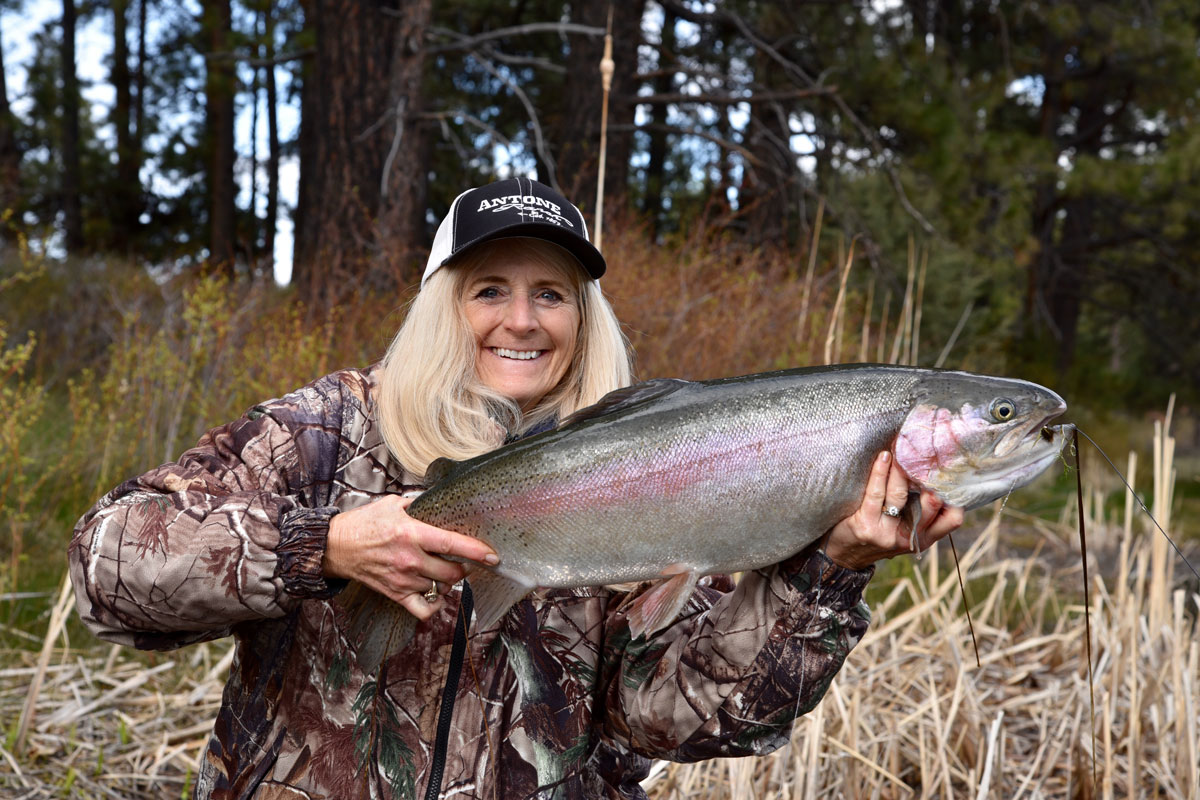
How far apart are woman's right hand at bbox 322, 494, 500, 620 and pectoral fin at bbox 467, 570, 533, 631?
0.05 metres

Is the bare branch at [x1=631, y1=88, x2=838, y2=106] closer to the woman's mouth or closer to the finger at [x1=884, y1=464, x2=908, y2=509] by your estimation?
the woman's mouth

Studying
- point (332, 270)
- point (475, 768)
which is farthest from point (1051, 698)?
point (332, 270)

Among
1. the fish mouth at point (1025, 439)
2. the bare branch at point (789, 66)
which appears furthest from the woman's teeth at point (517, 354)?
the bare branch at point (789, 66)

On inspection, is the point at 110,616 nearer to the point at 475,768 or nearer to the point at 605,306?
the point at 475,768

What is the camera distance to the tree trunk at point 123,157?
70.4 feet

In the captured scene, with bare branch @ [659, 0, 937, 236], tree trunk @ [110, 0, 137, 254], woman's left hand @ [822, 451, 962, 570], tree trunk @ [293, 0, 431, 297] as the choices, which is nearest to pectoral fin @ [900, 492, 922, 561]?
woman's left hand @ [822, 451, 962, 570]

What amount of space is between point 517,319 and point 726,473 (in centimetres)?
84

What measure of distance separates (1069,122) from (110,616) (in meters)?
22.0

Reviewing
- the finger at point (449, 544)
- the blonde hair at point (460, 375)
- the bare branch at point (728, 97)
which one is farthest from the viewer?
the bare branch at point (728, 97)

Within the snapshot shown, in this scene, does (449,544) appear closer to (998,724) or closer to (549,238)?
(549,238)

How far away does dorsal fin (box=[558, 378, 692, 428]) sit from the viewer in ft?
7.02

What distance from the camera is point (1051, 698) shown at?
171 inches

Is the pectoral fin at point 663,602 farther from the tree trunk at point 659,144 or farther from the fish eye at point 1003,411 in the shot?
the tree trunk at point 659,144

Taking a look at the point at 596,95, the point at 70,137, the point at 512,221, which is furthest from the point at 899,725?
the point at 70,137
